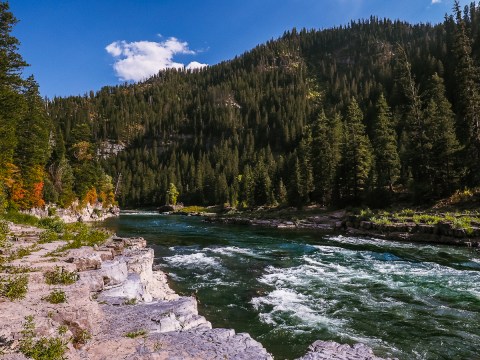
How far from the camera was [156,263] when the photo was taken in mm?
25828

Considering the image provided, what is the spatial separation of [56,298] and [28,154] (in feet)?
148

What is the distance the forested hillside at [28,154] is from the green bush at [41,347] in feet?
96.9

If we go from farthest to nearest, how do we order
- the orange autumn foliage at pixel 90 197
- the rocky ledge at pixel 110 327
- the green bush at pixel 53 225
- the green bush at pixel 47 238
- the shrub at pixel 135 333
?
1. the orange autumn foliage at pixel 90 197
2. the green bush at pixel 53 225
3. the green bush at pixel 47 238
4. the shrub at pixel 135 333
5. the rocky ledge at pixel 110 327

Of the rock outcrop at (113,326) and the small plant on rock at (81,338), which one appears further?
the small plant on rock at (81,338)

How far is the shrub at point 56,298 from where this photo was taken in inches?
384

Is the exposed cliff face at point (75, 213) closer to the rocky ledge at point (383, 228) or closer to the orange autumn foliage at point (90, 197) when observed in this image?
the orange autumn foliage at point (90, 197)

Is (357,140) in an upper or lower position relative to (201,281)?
upper

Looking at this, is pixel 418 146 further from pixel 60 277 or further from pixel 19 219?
pixel 19 219

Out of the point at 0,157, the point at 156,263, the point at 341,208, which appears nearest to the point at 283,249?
the point at 156,263

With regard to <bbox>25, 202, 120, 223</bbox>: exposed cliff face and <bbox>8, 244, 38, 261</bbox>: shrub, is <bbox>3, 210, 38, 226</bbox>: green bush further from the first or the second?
<bbox>8, 244, 38, 261</bbox>: shrub

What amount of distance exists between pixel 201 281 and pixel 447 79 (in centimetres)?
12893

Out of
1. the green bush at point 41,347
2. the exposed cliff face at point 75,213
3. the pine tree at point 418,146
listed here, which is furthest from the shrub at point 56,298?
the pine tree at point 418,146

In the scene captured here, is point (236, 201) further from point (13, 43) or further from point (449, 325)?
point (449, 325)

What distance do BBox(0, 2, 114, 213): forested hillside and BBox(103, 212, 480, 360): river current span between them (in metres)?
24.0
